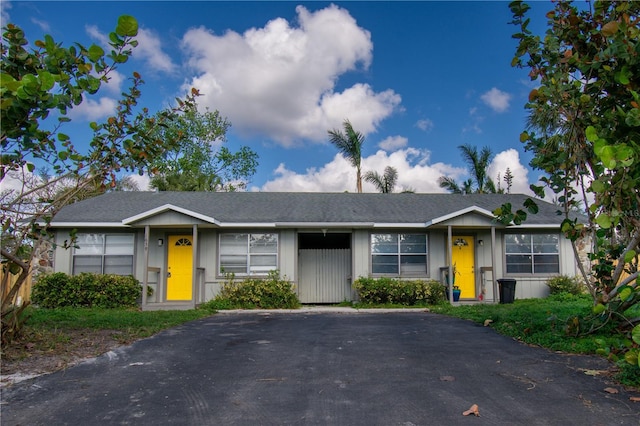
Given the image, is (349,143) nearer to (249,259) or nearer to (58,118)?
(249,259)

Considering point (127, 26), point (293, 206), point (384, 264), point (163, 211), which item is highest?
point (127, 26)

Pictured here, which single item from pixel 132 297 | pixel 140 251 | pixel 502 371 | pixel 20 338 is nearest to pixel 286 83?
pixel 140 251

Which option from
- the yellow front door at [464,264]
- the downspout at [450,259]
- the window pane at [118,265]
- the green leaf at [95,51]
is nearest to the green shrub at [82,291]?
the window pane at [118,265]

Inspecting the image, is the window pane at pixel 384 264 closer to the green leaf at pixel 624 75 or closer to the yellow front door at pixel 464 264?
the yellow front door at pixel 464 264

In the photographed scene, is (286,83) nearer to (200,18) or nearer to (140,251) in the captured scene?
(200,18)

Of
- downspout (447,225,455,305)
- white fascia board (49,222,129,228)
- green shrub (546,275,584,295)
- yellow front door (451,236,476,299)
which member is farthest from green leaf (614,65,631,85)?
white fascia board (49,222,129,228)

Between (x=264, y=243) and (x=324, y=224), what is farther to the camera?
(x=264, y=243)

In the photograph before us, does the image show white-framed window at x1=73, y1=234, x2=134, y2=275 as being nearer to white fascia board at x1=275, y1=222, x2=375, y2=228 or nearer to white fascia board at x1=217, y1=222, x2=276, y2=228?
white fascia board at x1=217, y1=222, x2=276, y2=228

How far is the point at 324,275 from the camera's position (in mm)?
15102

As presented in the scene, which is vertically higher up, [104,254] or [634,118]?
[634,118]

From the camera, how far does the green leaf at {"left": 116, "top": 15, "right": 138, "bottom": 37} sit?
14.7ft

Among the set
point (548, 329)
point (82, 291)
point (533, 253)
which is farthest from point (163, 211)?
point (533, 253)

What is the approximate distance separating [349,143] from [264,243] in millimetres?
13249

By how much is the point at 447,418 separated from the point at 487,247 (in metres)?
11.7
